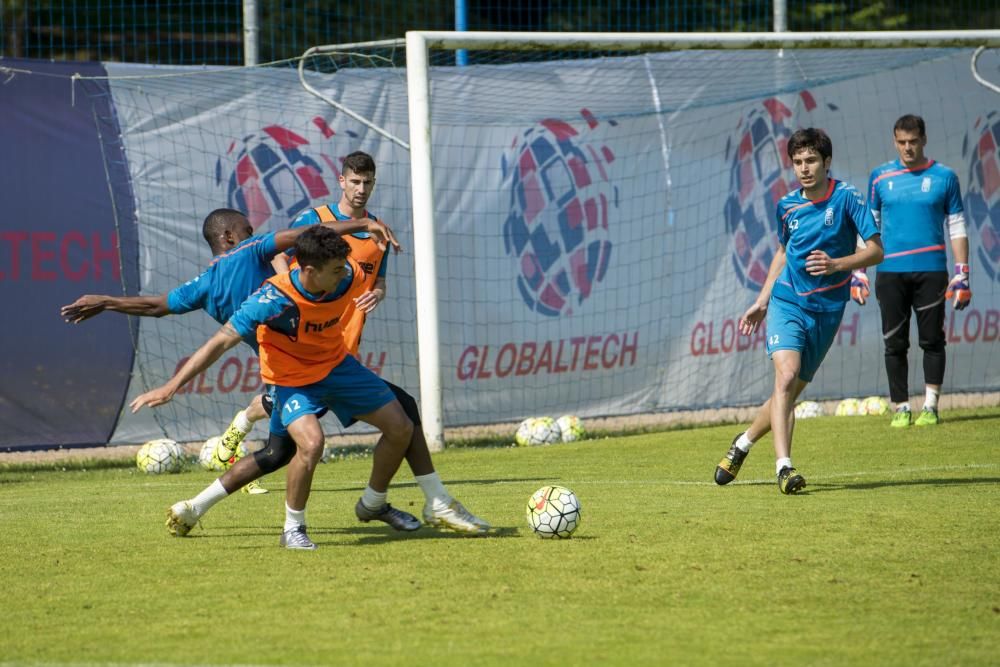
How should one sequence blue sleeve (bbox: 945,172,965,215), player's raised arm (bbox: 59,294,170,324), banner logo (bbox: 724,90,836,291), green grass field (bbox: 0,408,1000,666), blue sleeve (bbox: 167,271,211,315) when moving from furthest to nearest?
banner logo (bbox: 724,90,836,291)
blue sleeve (bbox: 945,172,965,215)
blue sleeve (bbox: 167,271,211,315)
player's raised arm (bbox: 59,294,170,324)
green grass field (bbox: 0,408,1000,666)

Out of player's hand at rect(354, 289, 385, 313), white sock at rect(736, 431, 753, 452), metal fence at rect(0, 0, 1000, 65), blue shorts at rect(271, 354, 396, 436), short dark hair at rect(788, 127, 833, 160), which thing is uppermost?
metal fence at rect(0, 0, 1000, 65)

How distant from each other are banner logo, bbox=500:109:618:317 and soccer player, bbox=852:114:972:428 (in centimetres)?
299

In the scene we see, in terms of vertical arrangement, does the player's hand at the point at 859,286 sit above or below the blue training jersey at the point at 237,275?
below

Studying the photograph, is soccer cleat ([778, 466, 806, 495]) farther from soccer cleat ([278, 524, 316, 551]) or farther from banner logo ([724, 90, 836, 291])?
banner logo ([724, 90, 836, 291])

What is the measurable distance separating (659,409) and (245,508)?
629cm

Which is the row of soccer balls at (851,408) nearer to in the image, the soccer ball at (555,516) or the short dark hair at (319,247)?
the soccer ball at (555,516)

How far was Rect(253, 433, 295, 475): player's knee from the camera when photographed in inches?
284

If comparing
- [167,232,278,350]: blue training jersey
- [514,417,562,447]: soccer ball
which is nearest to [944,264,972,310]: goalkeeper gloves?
[514,417,562,447]: soccer ball

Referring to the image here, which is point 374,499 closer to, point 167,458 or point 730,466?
point 730,466

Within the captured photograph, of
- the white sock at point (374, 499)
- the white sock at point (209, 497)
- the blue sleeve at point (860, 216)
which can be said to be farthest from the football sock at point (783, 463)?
the white sock at point (209, 497)

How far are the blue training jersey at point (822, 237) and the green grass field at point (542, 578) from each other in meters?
1.20

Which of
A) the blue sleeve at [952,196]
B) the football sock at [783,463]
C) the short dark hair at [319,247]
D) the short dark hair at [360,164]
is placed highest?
the short dark hair at [360,164]

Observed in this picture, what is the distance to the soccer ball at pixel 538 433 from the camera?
40.9 feet

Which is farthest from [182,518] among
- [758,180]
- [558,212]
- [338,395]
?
[758,180]
